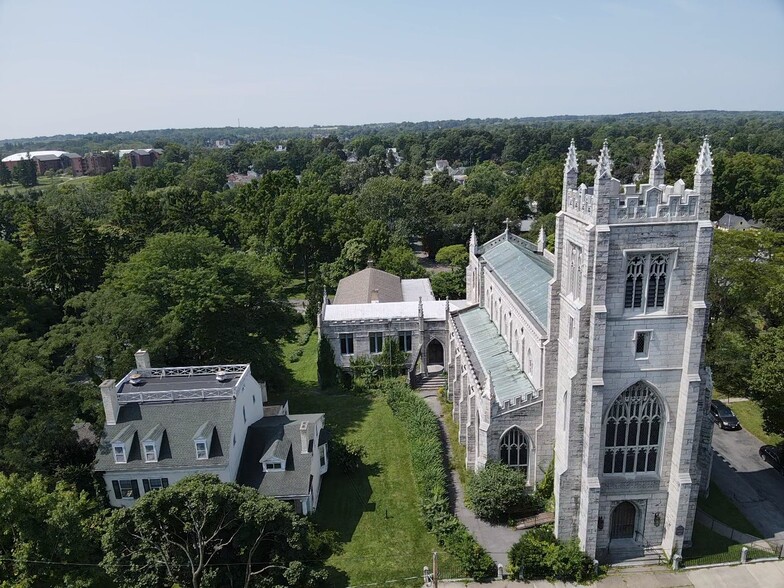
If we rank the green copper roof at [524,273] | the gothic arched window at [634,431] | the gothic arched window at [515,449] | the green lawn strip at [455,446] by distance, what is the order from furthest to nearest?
the green lawn strip at [455,446] < the green copper roof at [524,273] < the gothic arched window at [515,449] < the gothic arched window at [634,431]

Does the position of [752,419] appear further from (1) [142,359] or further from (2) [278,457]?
(1) [142,359]

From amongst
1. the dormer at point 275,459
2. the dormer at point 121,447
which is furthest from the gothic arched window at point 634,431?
the dormer at point 121,447

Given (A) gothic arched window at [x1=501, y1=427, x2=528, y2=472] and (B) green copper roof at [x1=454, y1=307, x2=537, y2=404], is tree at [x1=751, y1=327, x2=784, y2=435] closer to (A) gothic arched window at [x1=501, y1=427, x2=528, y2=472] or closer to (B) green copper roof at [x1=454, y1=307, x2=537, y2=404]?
(B) green copper roof at [x1=454, y1=307, x2=537, y2=404]

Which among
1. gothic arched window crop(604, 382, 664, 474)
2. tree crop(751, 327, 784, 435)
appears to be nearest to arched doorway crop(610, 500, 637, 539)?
gothic arched window crop(604, 382, 664, 474)

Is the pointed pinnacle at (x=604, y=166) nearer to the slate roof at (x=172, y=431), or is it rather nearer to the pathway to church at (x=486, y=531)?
the pathway to church at (x=486, y=531)

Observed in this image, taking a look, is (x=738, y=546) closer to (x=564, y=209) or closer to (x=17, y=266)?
(x=564, y=209)

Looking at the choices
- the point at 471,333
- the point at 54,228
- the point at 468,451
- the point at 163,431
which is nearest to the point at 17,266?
the point at 54,228
